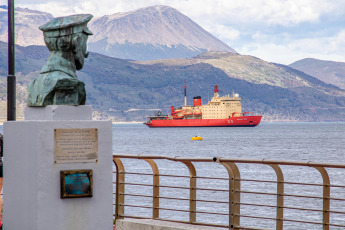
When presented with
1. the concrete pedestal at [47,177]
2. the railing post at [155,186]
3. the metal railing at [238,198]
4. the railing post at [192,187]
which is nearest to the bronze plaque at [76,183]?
the concrete pedestal at [47,177]

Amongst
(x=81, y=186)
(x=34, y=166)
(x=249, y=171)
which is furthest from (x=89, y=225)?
(x=249, y=171)

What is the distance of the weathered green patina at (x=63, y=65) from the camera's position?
24.2 ft

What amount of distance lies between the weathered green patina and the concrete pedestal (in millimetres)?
177

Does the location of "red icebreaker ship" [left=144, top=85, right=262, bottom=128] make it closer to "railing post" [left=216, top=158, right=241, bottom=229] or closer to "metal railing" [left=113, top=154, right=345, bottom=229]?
"metal railing" [left=113, top=154, right=345, bottom=229]

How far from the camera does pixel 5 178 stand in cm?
738

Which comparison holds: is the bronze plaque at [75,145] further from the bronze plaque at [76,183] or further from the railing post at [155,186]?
the railing post at [155,186]

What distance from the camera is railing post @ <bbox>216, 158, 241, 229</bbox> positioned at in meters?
7.95

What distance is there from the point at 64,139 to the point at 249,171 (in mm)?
38682

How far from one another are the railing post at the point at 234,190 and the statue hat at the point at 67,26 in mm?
2475

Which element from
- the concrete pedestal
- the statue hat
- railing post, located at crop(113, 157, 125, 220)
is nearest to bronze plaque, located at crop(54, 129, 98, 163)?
the concrete pedestal

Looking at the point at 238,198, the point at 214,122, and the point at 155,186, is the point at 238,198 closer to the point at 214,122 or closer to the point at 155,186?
the point at 155,186

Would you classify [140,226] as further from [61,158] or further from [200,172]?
[200,172]

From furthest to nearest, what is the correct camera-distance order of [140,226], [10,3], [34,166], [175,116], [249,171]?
[175,116]
[249,171]
[10,3]
[140,226]
[34,166]

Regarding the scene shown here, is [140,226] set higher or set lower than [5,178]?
lower
